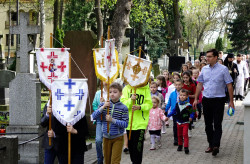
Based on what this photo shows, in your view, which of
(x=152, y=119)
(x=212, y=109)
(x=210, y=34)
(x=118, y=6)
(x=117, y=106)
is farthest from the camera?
(x=210, y=34)

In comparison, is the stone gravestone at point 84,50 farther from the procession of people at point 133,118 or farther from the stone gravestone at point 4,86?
the stone gravestone at point 4,86

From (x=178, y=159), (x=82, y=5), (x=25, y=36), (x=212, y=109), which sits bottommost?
(x=178, y=159)

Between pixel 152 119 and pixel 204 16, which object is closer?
pixel 152 119

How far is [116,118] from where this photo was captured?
7.85 m

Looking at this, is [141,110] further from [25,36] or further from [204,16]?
[204,16]

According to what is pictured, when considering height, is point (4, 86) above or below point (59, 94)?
below

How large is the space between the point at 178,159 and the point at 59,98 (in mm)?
4037

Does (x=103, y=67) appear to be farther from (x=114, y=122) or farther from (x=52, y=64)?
(x=114, y=122)

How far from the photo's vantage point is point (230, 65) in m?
20.3

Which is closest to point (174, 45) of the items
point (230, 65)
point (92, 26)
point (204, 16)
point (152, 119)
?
point (230, 65)

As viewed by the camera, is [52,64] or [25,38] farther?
[25,38]

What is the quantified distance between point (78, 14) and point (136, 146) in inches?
1700

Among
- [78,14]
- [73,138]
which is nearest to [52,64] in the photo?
[73,138]

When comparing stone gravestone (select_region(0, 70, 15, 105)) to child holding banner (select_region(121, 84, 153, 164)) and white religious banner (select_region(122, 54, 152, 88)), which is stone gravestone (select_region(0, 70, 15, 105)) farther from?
child holding banner (select_region(121, 84, 153, 164))
